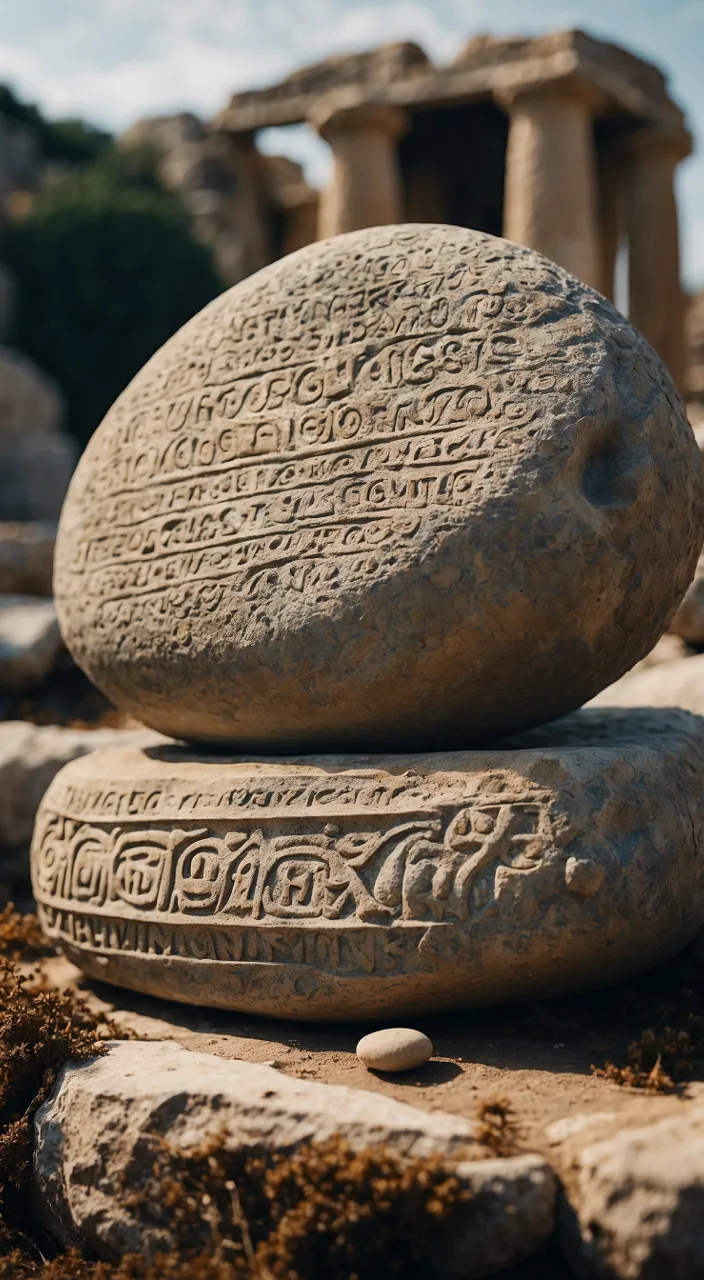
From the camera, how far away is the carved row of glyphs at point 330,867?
9.73 ft

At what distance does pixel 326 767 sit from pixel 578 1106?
1083mm

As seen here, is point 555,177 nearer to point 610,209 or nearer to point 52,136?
point 610,209

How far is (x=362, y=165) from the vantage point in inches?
533

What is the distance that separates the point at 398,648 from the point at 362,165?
11.6m

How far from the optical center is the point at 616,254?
1625 cm

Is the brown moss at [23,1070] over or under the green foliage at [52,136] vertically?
under

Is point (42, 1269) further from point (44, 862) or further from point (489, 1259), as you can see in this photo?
point (44, 862)

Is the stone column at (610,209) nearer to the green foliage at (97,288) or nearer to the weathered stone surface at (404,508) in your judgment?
the green foliage at (97,288)

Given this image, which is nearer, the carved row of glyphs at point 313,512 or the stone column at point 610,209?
the carved row of glyphs at point 313,512

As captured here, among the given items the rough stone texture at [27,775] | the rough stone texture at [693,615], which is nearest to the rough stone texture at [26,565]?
the rough stone texture at [27,775]

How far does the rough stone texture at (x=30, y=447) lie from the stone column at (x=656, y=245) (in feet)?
22.0

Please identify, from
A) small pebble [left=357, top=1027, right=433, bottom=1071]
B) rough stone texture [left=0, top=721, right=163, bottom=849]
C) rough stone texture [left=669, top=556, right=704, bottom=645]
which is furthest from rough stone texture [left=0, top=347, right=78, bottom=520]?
small pebble [left=357, top=1027, right=433, bottom=1071]

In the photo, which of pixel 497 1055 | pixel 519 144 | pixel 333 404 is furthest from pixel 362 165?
pixel 497 1055

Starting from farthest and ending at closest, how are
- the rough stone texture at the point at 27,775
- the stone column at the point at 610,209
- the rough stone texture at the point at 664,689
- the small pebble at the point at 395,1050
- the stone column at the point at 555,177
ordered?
the stone column at the point at 610,209 → the stone column at the point at 555,177 → the rough stone texture at the point at 27,775 → the rough stone texture at the point at 664,689 → the small pebble at the point at 395,1050
